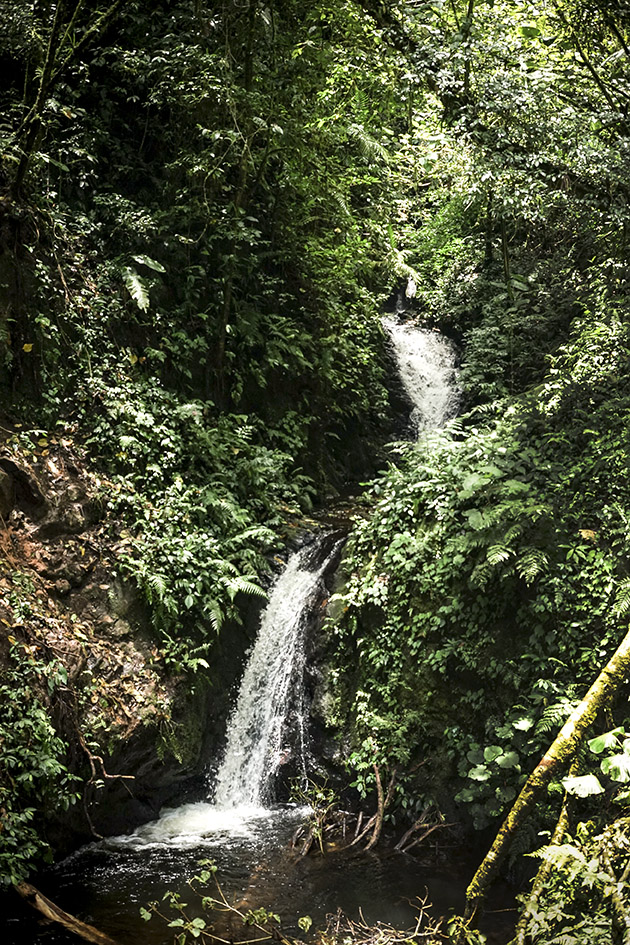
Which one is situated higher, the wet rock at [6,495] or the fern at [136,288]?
the fern at [136,288]

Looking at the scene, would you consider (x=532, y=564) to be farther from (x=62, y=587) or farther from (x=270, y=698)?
(x=62, y=587)

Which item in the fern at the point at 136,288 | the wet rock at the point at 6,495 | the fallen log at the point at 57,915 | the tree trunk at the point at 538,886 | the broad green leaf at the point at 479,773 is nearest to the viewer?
the tree trunk at the point at 538,886

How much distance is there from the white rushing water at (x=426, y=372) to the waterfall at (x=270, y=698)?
→ 5.36 metres

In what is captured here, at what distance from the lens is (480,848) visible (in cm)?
577

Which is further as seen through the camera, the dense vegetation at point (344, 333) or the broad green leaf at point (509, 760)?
the dense vegetation at point (344, 333)

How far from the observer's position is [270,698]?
295 inches

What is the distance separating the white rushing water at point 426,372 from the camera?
1295cm

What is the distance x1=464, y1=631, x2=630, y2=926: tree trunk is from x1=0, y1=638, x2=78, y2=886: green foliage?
3.17 meters

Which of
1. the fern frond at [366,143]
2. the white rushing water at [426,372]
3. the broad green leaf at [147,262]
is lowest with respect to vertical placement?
the white rushing water at [426,372]

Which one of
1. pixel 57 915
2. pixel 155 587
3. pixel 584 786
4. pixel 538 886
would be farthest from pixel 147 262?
pixel 538 886

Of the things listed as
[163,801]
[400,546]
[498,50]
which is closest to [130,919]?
[163,801]

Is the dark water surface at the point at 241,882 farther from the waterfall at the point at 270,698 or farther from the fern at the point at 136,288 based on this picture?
the fern at the point at 136,288

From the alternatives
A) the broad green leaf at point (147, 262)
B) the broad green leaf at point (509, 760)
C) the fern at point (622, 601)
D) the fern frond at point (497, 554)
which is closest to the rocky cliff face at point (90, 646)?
the broad green leaf at point (147, 262)

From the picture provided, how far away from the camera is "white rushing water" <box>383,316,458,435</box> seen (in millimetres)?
12945
